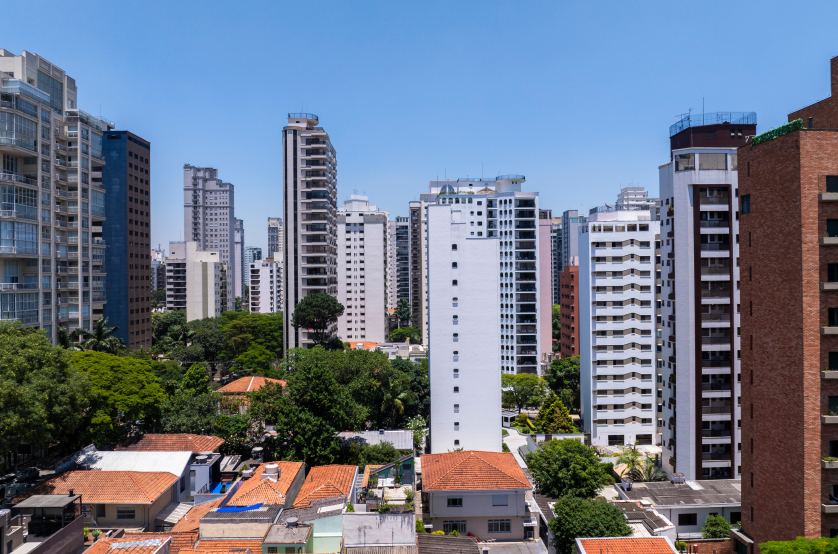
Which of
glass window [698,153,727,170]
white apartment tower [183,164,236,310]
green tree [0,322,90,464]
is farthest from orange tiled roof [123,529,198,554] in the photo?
white apartment tower [183,164,236,310]

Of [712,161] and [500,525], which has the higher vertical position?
[712,161]

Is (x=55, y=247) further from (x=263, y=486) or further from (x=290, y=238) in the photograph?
(x=263, y=486)

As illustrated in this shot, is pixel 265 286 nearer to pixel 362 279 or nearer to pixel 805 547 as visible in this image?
pixel 362 279

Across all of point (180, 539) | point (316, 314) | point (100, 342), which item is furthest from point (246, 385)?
point (180, 539)

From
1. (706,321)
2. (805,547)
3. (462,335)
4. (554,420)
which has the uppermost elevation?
(706,321)

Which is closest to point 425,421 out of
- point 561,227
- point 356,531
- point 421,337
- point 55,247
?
point 356,531
